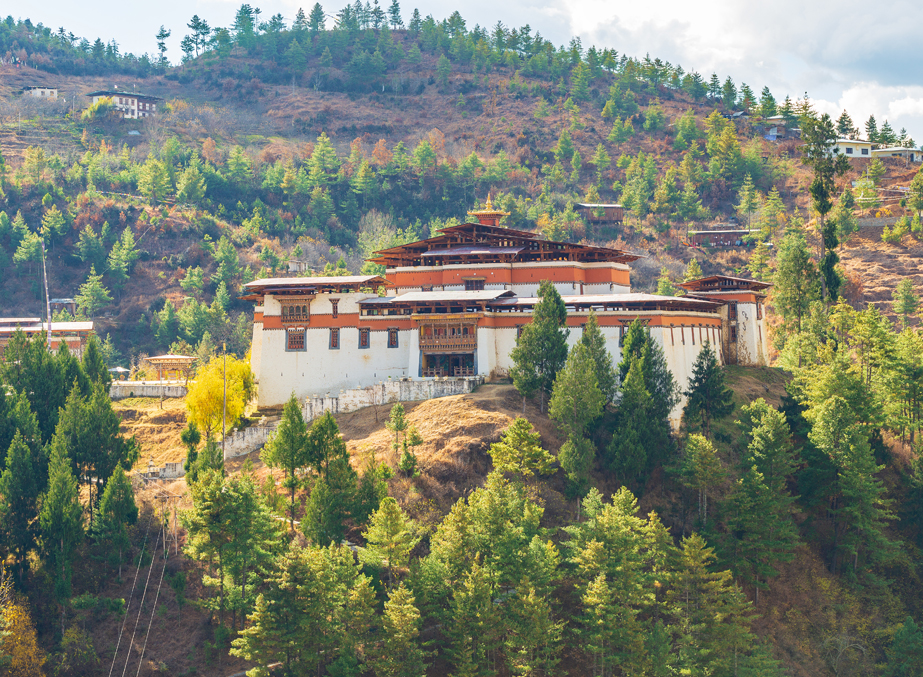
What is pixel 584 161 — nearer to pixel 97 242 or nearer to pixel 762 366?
pixel 97 242

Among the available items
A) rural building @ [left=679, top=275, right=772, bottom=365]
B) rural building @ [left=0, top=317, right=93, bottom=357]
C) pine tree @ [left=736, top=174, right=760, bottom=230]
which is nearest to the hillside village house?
rural building @ [left=679, top=275, right=772, bottom=365]

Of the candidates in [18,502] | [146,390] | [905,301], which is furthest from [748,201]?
[18,502]

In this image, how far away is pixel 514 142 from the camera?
18725cm

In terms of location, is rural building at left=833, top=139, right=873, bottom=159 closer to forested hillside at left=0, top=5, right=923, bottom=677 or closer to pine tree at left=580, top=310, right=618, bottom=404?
forested hillside at left=0, top=5, right=923, bottom=677

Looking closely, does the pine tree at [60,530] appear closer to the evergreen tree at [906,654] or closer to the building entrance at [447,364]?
the building entrance at [447,364]

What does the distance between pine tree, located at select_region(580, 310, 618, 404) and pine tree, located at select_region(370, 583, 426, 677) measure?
20.3 meters

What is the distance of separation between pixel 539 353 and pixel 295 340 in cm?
1970

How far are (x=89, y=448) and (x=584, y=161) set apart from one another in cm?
12933

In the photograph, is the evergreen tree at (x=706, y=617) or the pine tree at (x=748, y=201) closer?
the evergreen tree at (x=706, y=617)

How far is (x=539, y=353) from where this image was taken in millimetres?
63688

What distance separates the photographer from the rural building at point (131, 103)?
611 ft

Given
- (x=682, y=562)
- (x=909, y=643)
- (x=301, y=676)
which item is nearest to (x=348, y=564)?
(x=301, y=676)

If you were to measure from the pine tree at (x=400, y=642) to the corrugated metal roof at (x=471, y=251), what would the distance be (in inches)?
1424

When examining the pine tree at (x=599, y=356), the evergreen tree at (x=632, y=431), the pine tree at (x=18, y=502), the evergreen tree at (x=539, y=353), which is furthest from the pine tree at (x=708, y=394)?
the pine tree at (x=18, y=502)
